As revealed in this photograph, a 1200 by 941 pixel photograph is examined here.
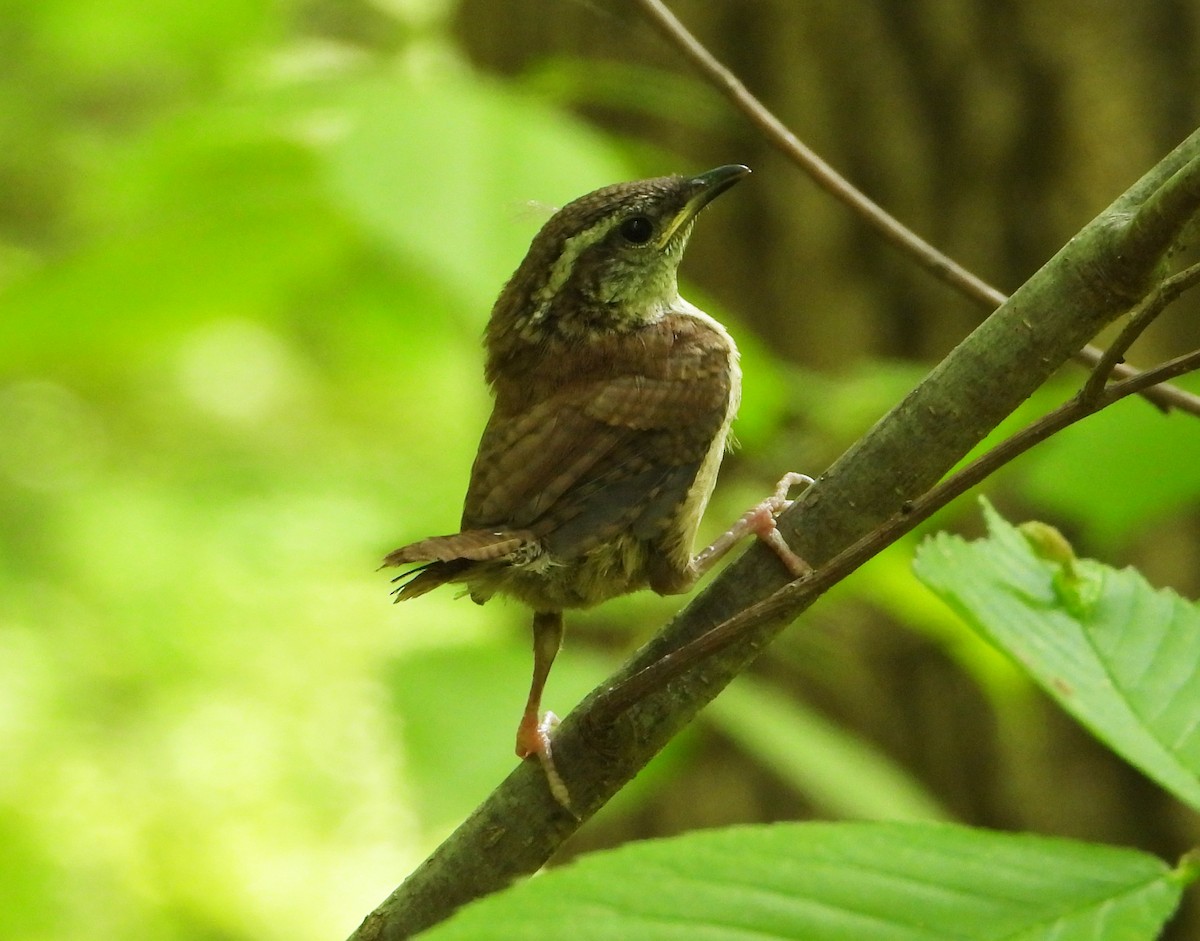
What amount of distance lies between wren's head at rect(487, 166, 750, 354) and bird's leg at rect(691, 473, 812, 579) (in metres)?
0.61

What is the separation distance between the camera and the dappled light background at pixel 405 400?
2926mm

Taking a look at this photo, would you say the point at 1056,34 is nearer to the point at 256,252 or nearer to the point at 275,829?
the point at 256,252

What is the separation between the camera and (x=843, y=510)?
167cm

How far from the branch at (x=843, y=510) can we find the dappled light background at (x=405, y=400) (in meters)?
0.90

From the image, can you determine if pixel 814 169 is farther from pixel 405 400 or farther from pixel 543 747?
pixel 405 400

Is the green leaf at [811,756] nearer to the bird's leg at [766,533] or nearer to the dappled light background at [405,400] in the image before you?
the dappled light background at [405,400]

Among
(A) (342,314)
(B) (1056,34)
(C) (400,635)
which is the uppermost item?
(C) (400,635)

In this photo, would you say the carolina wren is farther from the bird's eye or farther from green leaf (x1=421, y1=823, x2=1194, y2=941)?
green leaf (x1=421, y1=823, x2=1194, y2=941)

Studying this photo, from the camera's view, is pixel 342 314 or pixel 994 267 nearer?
pixel 342 314

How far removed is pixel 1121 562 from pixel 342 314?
3189mm

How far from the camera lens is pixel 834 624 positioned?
15.7ft

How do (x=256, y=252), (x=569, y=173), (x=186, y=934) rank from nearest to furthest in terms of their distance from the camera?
(x=569, y=173), (x=256, y=252), (x=186, y=934)

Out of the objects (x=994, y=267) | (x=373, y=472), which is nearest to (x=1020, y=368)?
(x=994, y=267)

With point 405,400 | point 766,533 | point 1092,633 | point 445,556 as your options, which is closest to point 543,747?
point 445,556
